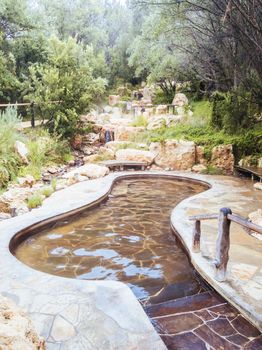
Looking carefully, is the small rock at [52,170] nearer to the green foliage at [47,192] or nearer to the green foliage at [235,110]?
the green foliage at [47,192]

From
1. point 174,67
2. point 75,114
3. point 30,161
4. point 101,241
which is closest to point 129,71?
point 174,67

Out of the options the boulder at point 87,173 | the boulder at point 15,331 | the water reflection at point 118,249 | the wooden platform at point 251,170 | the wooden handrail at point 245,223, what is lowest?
the water reflection at point 118,249

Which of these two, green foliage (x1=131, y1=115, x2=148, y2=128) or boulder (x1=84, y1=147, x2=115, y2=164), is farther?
green foliage (x1=131, y1=115, x2=148, y2=128)

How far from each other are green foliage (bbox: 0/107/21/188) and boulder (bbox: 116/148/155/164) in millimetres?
3752

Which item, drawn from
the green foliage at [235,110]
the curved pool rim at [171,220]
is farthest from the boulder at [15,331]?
the green foliage at [235,110]

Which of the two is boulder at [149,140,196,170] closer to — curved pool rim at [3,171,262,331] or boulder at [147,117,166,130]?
curved pool rim at [3,171,262,331]

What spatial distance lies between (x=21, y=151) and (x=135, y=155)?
4.07 meters

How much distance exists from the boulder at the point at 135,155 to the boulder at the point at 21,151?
3.49m

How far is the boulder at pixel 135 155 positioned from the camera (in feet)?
38.5

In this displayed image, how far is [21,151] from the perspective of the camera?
10.1 meters

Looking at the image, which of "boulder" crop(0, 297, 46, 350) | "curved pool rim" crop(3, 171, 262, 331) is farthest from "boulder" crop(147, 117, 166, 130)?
"boulder" crop(0, 297, 46, 350)

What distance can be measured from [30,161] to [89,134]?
17.8 feet

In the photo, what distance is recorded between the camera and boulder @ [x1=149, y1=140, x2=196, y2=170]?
37.6ft

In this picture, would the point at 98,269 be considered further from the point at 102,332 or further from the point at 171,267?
the point at 102,332
